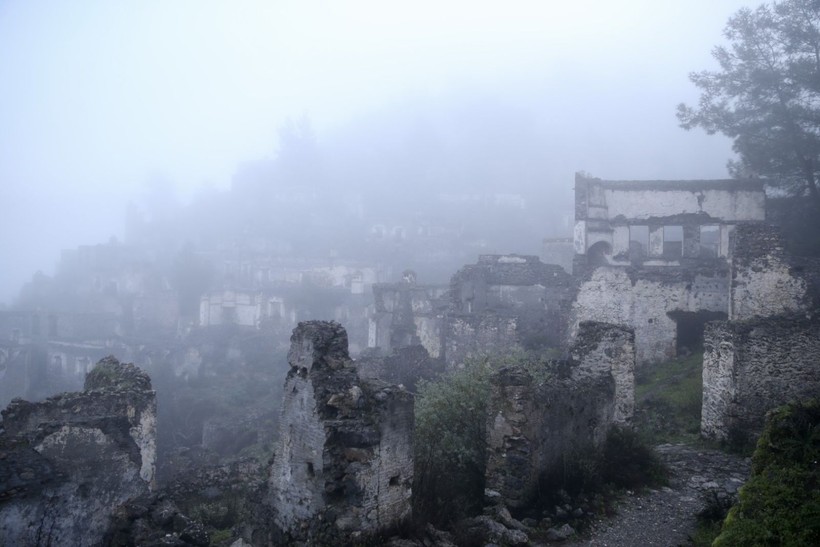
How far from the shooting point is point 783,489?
5.35 metres

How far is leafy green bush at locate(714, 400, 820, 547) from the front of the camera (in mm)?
4891

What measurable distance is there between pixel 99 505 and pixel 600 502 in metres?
8.19

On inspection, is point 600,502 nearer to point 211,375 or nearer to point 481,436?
point 481,436

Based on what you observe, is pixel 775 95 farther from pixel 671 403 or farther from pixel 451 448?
pixel 451 448

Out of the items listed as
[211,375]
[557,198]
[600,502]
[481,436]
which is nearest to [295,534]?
[481,436]

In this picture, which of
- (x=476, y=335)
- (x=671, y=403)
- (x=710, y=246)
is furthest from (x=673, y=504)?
(x=710, y=246)

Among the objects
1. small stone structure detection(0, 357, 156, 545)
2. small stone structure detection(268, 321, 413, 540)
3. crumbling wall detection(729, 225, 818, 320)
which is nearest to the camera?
small stone structure detection(268, 321, 413, 540)

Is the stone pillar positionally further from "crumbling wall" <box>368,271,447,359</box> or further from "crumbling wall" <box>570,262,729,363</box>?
"crumbling wall" <box>368,271,447,359</box>

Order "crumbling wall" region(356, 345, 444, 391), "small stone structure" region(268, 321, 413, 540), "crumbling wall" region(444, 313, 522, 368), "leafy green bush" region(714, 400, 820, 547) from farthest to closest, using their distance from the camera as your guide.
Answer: "crumbling wall" region(444, 313, 522, 368), "crumbling wall" region(356, 345, 444, 391), "small stone structure" region(268, 321, 413, 540), "leafy green bush" region(714, 400, 820, 547)

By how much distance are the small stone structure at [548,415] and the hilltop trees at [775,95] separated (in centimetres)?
1475

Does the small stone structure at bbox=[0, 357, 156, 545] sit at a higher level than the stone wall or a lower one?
lower

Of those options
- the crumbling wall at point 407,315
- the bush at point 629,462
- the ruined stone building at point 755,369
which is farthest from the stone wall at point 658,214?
the bush at point 629,462

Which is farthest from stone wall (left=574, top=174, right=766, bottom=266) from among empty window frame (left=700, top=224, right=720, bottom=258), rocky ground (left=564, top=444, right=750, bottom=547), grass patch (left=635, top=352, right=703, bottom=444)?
rocky ground (left=564, top=444, right=750, bottom=547)

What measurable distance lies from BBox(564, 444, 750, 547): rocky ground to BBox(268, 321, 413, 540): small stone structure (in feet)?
9.07
